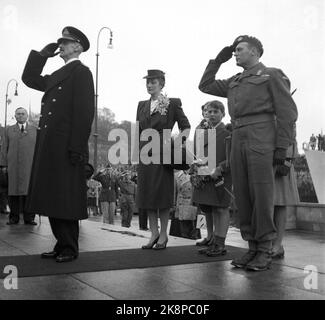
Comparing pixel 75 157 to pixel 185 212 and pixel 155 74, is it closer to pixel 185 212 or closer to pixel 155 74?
pixel 155 74

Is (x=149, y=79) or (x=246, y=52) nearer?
(x=246, y=52)

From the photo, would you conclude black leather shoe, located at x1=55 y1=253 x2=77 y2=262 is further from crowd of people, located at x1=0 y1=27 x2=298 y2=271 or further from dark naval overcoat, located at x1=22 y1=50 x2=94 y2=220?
dark naval overcoat, located at x1=22 y1=50 x2=94 y2=220

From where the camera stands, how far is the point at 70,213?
4.61 metres

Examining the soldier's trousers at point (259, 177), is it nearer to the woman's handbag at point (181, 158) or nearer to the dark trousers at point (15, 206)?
the woman's handbag at point (181, 158)

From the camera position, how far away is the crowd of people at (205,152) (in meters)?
4.53

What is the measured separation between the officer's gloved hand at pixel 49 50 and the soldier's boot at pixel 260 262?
10.1 ft

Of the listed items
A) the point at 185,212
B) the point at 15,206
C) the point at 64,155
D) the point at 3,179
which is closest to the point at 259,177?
the point at 64,155

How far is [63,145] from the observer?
4.66m

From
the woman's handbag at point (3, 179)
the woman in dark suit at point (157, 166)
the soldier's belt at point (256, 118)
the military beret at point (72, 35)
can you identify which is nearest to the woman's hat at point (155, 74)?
the woman in dark suit at point (157, 166)

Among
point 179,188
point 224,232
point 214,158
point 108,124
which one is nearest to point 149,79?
point 214,158

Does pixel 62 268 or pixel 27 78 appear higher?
pixel 27 78

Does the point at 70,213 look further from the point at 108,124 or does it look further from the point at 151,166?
the point at 108,124

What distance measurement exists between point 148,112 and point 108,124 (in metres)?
56.9

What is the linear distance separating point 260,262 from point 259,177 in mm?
807
